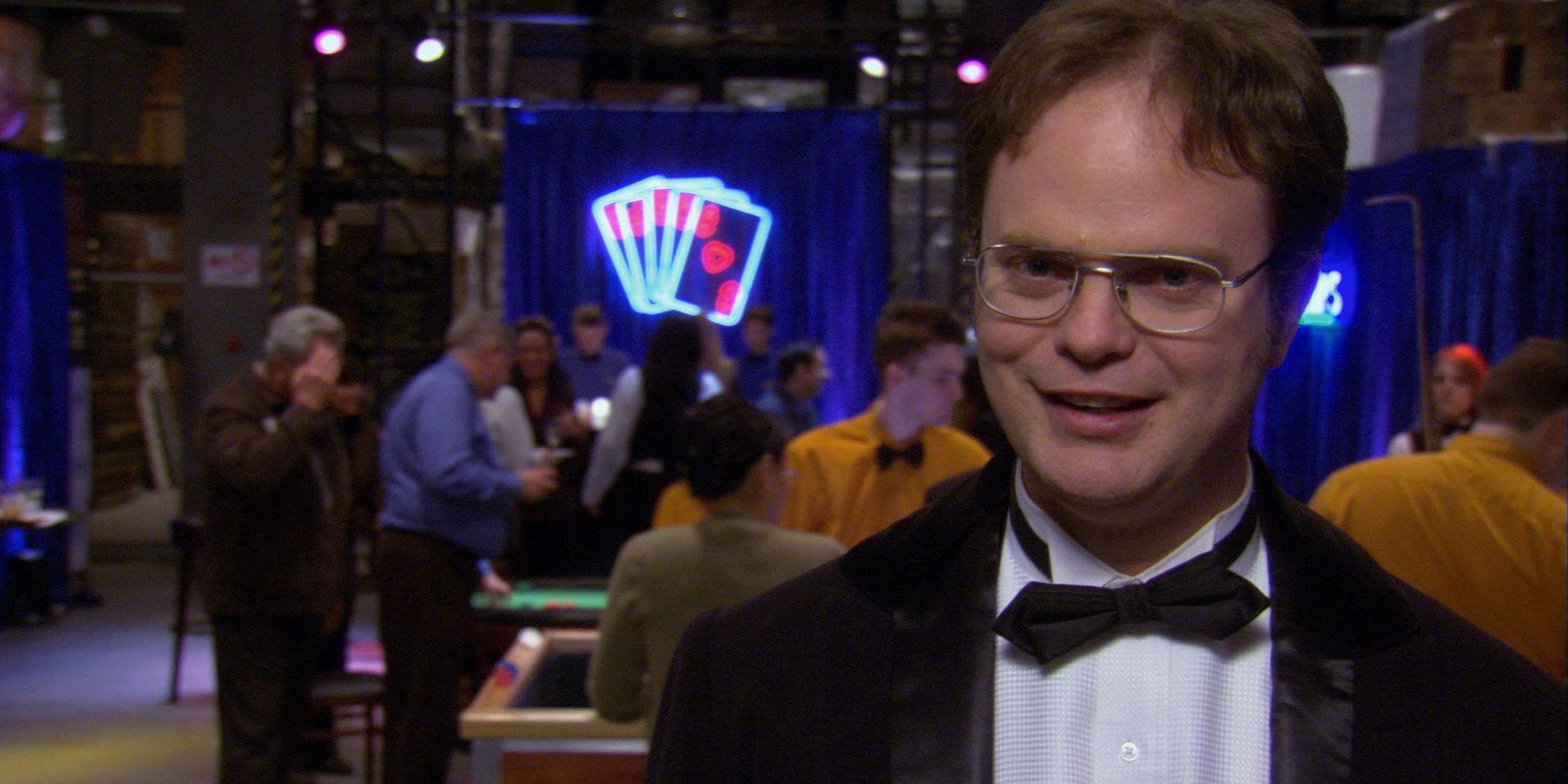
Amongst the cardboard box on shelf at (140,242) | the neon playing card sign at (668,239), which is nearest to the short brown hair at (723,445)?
the neon playing card sign at (668,239)

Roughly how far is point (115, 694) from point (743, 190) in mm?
5735

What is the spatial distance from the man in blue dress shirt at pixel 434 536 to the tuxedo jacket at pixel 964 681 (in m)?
3.19

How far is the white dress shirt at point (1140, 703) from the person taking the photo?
39.5 inches

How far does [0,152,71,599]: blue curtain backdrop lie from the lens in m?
4.17

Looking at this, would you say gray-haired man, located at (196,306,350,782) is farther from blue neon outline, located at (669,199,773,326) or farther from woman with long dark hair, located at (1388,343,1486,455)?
blue neon outline, located at (669,199,773,326)

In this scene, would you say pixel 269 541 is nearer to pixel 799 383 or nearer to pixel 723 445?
pixel 723 445

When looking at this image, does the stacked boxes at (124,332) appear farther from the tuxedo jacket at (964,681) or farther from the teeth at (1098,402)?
the teeth at (1098,402)

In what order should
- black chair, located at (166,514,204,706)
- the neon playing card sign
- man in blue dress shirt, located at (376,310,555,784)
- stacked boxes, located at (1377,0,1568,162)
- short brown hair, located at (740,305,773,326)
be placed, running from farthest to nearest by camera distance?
1. the neon playing card sign
2. short brown hair, located at (740,305,773,326)
3. stacked boxes, located at (1377,0,1568,162)
4. black chair, located at (166,514,204,706)
5. man in blue dress shirt, located at (376,310,555,784)

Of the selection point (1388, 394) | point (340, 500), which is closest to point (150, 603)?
point (340, 500)

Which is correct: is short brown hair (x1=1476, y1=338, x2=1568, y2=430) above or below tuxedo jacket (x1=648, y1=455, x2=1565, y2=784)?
above

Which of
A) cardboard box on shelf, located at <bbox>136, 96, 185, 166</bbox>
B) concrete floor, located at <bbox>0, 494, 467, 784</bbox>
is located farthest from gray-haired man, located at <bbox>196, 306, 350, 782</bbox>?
cardboard box on shelf, located at <bbox>136, 96, 185, 166</bbox>

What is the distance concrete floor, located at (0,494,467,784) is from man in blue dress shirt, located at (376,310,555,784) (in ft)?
2.06

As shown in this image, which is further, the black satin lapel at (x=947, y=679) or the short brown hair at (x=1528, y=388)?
the short brown hair at (x=1528, y=388)

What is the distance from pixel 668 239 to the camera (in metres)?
8.55
